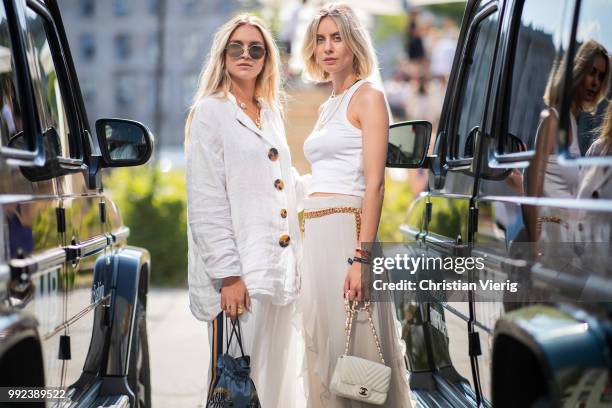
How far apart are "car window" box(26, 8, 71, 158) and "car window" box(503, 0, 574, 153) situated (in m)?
1.61

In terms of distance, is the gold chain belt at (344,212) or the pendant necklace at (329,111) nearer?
the gold chain belt at (344,212)

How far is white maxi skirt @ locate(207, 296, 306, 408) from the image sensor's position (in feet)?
12.1

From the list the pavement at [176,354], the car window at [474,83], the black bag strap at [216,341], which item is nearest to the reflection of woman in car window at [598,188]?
the car window at [474,83]

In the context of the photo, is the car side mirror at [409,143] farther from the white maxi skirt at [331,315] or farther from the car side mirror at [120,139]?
the car side mirror at [120,139]

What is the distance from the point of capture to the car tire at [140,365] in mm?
4305

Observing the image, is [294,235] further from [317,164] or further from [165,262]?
[165,262]

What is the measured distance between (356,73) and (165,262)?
789cm

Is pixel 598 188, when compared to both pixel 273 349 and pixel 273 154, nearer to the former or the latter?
pixel 273 154

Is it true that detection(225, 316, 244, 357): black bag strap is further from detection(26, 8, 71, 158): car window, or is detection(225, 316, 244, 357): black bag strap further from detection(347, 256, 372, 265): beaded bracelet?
detection(26, 8, 71, 158): car window

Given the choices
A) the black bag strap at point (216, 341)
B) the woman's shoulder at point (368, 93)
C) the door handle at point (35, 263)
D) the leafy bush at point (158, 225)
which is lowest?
the leafy bush at point (158, 225)

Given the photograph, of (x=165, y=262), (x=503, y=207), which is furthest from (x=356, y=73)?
(x=165, y=262)

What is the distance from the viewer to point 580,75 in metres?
2.43

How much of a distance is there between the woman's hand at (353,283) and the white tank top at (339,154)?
0.31m

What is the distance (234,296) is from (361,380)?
0.59 meters
